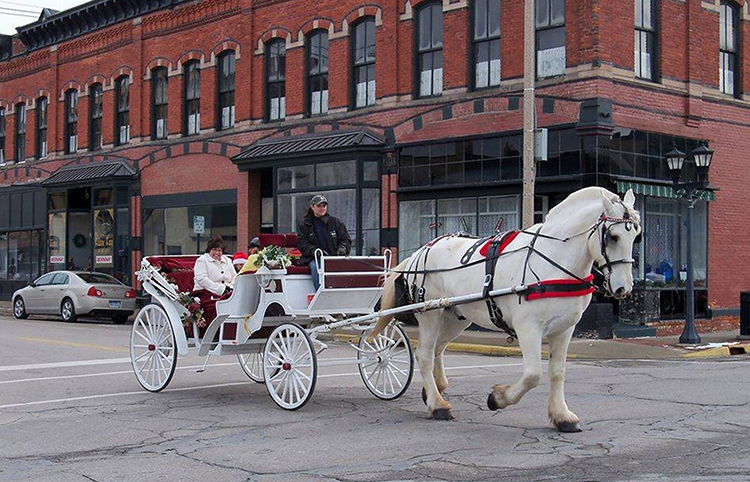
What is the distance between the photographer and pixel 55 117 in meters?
37.2

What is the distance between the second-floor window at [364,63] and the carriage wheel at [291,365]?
16.2 metres

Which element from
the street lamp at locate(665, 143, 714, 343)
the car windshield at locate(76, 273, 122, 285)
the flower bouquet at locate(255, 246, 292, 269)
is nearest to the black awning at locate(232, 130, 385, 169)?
the car windshield at locate(76, 273, 122, 285)

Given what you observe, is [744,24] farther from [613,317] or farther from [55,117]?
[55,117]

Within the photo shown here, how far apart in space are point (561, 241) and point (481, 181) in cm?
1399

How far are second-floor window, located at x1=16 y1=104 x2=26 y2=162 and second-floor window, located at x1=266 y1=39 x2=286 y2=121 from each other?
16.2m

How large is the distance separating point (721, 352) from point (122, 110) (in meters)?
24.0

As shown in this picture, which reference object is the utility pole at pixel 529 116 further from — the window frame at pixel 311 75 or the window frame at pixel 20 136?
the window frame at pixel 20 136

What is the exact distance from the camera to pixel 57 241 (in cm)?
3644

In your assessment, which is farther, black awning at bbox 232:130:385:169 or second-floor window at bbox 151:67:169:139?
second-floor window at bbox 151:67:169:139

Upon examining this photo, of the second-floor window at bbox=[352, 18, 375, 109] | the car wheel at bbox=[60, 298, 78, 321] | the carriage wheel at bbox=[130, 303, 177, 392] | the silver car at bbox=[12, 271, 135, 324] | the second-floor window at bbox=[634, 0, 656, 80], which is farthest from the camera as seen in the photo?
the car wheel at bbox=[60, 298, 78, 321]

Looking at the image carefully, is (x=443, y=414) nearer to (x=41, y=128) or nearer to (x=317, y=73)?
(x=317, y=73)

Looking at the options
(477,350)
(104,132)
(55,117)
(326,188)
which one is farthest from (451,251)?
(55,117)

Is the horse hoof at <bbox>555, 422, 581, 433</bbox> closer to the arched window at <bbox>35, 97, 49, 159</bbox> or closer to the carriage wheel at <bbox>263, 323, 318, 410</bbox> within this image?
the carriage wheel at <bbox>263, 323, 318, 410</bbox>

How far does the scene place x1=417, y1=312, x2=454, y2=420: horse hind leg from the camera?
935 centimetres
